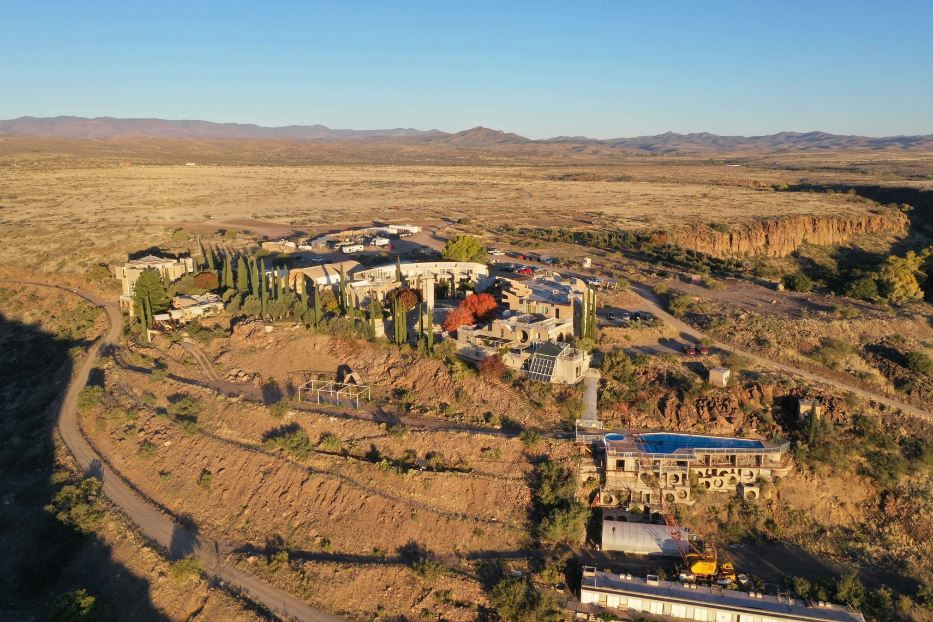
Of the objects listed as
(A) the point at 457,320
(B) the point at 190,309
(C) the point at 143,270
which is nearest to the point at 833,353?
(A) the point at 457,320

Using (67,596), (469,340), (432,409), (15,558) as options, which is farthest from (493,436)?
(15,558)

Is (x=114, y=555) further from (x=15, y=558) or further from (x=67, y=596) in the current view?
(x=15, y=558)

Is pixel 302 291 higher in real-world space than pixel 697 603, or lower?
higher

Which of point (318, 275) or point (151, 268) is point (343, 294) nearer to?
point (318, 275)

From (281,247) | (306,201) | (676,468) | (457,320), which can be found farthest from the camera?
(306,201)

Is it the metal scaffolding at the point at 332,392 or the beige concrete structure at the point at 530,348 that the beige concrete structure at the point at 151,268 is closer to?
the metal scaffolding at the point at 332,392

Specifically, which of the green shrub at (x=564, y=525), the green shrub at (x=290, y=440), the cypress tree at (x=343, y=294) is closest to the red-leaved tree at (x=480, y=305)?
the cypress tree at (x=343, y=294)

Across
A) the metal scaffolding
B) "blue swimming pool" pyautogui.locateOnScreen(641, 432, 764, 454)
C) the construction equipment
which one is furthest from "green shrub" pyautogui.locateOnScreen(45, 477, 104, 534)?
"blue swimming pool" pyautogui.locateOnScreen(641, 432, 764, 454)
